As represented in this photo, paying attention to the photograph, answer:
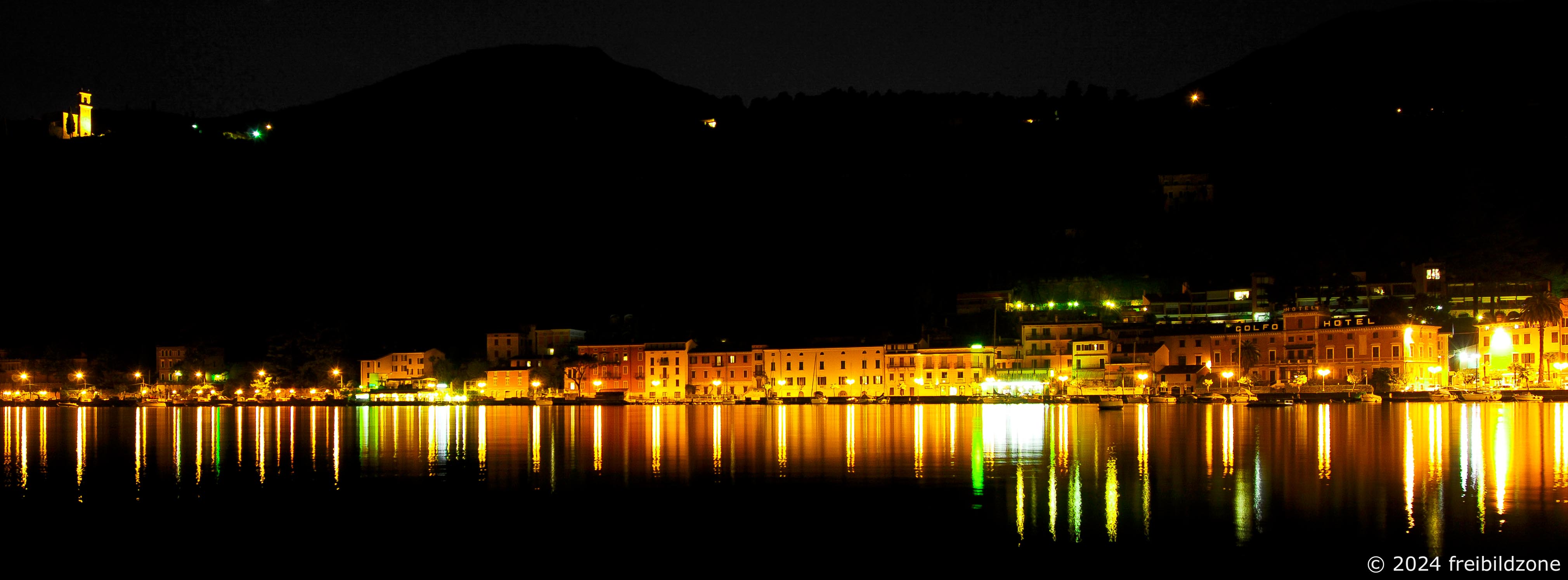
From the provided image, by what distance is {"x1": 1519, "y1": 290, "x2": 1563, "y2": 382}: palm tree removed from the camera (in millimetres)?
60781

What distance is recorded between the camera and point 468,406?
2808 inches

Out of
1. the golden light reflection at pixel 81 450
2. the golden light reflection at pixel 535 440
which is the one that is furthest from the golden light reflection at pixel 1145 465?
the golden light reflection at pixel 81 450

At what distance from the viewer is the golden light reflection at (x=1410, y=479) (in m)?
16.8

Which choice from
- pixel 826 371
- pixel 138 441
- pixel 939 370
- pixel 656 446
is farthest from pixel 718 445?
pixel 826 371

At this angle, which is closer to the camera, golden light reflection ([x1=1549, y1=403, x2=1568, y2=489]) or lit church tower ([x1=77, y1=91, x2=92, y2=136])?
golden light reflection ([x1=1549, y1=403, x2=1568, y2=489])

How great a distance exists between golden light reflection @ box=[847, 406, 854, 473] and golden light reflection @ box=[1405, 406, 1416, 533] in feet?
30.7

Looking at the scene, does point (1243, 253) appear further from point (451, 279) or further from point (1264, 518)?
point (1264, 518)

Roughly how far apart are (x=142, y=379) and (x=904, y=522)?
82228mm

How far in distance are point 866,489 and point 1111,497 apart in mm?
3936

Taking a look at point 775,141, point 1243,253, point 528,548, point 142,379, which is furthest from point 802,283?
point 528,548

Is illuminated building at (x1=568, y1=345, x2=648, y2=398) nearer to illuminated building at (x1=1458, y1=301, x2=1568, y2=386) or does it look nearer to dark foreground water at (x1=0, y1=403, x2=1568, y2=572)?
dark foreground water at (x1=0, y1=403, x2=1568, y2=572)

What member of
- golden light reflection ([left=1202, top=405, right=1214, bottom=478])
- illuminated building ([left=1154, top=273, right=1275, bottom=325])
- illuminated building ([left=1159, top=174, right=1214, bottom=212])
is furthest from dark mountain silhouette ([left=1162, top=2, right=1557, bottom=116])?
golden light reflection ([left=1202, top=405, right=1214, bottom=478])

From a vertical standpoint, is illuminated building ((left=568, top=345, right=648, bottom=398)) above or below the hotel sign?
below

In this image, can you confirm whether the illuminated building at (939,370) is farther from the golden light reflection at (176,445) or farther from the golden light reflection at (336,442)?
the golden light reflection at (176,445)
